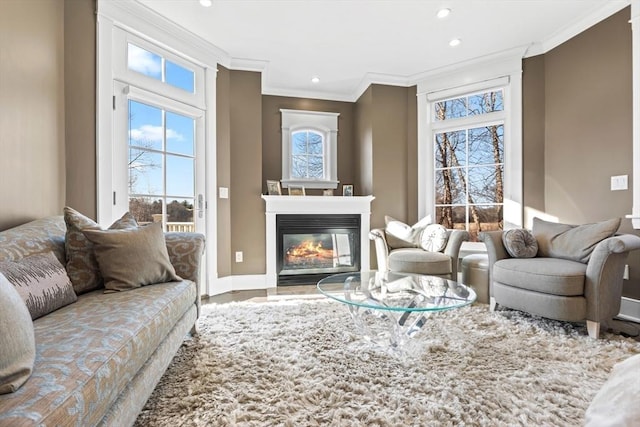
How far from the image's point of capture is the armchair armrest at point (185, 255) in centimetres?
196

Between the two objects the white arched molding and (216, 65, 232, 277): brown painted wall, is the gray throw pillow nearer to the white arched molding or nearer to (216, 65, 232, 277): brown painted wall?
the white arched molding

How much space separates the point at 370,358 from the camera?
67.6 inches

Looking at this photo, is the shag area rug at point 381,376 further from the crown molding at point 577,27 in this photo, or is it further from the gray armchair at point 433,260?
the crown molding at point 577,27

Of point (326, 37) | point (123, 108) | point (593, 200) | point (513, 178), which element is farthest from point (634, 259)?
point (123, 108)

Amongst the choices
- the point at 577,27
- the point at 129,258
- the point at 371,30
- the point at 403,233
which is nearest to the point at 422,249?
the point at 403,233

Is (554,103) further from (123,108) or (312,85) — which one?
(123,108)

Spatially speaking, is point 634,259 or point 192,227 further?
point 192,227

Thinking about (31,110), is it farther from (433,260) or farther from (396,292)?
(433,260)

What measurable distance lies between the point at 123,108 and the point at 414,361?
116 inches

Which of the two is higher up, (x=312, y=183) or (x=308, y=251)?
(x=312, y=183)

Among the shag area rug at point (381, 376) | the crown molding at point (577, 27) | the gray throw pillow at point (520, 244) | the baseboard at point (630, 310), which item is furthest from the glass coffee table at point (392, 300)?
the crown molding at point (577, 27)

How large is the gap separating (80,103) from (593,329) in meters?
4.04

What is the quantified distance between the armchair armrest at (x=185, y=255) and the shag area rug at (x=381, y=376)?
1.47 ft

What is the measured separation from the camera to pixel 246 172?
12.1ft
